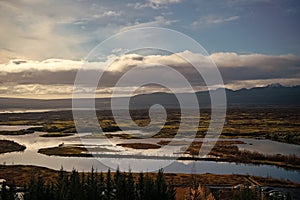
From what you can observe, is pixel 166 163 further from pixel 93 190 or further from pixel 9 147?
pixel 9 147

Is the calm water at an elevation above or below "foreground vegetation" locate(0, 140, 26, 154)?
below

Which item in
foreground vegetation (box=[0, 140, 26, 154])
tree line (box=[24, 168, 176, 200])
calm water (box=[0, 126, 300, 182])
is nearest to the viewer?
tree line (box=[24, 168, 176, 200])

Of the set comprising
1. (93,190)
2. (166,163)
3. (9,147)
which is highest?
(9,147)

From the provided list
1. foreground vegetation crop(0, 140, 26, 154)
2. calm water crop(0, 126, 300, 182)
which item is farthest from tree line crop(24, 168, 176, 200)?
foreground vegetation crop(0, 140, 26, 154)

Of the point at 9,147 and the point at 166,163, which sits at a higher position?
the point at 9,147

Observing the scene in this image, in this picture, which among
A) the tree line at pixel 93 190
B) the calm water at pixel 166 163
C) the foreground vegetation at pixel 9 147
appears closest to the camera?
the tree line at pixel 93 190

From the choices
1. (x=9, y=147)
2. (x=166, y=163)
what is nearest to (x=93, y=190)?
(x=166, y=163)

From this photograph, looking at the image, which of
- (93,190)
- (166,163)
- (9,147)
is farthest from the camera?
(9,147)

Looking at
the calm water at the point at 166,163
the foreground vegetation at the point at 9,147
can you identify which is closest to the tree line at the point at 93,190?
the calm water at the point at 166,163

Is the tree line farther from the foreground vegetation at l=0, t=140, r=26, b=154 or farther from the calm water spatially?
the foreground vegetation at l=0, t=140, r=26, b=154

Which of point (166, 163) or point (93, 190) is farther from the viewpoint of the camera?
point (166, 163)

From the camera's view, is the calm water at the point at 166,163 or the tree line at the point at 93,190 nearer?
the tree line at the point at 93,190

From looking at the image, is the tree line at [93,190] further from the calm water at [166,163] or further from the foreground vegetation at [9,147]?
the foreground vegetation at [9,147]

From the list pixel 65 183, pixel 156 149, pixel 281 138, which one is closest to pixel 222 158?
pixel 156 149
